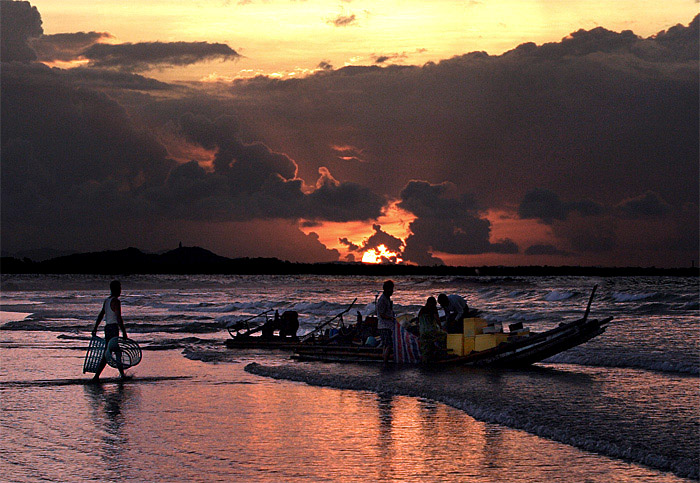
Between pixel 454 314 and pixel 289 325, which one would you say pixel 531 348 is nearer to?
pixel 454 314

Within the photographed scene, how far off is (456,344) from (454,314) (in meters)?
0.96

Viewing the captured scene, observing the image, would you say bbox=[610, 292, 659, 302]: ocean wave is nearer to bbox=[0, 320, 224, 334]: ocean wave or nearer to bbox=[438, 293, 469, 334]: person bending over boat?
bbox=[0, 320, 224, 334]: ocean wave

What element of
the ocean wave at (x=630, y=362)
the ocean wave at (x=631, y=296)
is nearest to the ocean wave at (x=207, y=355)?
the ocean wave at (x=630, y=362)

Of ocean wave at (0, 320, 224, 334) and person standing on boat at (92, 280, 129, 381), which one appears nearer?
person standing on boat at (92, 280, 129, 381)

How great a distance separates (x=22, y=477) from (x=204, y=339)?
63.6 feet

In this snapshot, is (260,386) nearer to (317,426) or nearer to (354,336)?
(317,426)

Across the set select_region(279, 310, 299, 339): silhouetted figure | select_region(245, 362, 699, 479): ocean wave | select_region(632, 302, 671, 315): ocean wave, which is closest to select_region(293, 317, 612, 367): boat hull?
select_region(245, 362, 699, 479): ocean wave

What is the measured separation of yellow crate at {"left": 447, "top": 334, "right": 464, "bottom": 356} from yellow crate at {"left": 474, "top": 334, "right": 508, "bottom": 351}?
320 millimetres

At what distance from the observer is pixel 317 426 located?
11.2 metres

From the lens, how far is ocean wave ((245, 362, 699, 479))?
934 cm

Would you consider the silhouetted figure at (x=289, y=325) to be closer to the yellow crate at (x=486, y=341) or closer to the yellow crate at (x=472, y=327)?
the yellow crate at (x=472, y=327)

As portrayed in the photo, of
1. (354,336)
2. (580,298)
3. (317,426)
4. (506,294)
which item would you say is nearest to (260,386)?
(317,426)

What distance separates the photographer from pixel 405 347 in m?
18.6

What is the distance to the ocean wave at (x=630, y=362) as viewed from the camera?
1791 centimetres
